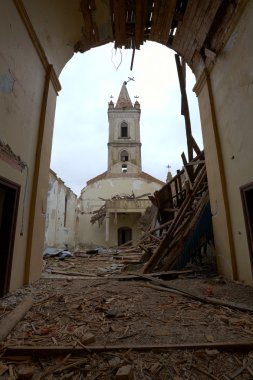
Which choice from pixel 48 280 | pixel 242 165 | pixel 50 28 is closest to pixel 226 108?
pixel 242 165

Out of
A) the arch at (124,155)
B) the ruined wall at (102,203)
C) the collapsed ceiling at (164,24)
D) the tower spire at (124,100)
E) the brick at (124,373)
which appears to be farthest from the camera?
the tower spire at (124,100)

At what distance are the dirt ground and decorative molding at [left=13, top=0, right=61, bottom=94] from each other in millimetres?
4478

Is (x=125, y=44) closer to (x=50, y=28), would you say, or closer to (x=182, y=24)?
(x=182, y=24)

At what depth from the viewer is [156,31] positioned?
18.8 ft

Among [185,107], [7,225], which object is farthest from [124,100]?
[7,225]

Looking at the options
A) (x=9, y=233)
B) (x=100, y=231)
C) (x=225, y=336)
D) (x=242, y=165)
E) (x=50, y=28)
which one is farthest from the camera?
(x=100, y=231)

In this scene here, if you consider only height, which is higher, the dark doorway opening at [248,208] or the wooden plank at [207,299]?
the dark doorway opening at [248,208]

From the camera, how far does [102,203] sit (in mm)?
22094

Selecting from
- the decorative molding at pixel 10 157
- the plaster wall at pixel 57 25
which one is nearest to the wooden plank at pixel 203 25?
the plaster wall at pixel 57 25

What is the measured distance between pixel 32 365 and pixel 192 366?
126 cm

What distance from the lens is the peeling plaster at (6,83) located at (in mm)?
3199

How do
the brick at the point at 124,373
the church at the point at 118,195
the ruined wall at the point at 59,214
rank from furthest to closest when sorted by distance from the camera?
the church at the point at 118,195 < the ruined wall at the point at 59,214 < the brick at the point at 124,373

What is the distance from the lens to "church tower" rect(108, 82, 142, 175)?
92.6 feet

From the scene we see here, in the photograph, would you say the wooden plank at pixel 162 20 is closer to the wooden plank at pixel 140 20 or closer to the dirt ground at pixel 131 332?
the wooden plank at pixel 140 20
